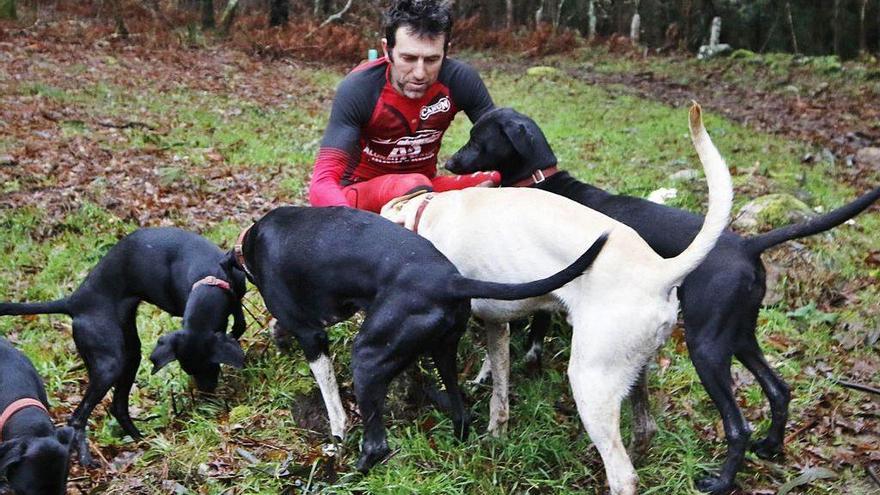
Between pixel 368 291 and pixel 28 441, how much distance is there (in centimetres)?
154

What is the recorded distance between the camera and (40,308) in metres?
4.10

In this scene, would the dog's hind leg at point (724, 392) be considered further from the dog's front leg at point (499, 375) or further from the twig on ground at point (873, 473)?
the dog's front leg at point (499, 375)

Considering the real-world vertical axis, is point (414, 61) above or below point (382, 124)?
above

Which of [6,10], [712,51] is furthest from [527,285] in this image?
[712,51]

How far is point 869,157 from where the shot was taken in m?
9.21

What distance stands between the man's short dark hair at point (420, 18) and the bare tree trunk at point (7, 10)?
1545cm

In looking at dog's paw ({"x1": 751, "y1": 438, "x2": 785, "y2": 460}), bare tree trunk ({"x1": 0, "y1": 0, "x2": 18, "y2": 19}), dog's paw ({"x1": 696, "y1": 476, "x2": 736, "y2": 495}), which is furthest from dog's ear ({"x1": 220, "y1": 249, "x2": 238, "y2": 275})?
bare tree trunk ({"x1": 0, "y1": 0, "x2": 18, "y2": 19})

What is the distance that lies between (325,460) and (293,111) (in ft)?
31.6

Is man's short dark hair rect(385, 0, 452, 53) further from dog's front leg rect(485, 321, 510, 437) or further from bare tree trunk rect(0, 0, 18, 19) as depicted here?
bare tree trunk rect(0, 0, 18, 19)

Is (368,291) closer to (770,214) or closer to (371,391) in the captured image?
(371,391)

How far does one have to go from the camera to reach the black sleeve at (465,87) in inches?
180

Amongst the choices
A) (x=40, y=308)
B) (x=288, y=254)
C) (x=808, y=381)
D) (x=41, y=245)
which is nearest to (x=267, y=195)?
(x=41, y=245)

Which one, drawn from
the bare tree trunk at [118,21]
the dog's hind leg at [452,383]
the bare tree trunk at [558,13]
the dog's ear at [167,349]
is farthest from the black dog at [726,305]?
the bare tree trunk at [558,13]

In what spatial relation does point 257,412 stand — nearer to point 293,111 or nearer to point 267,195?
point 267,195
